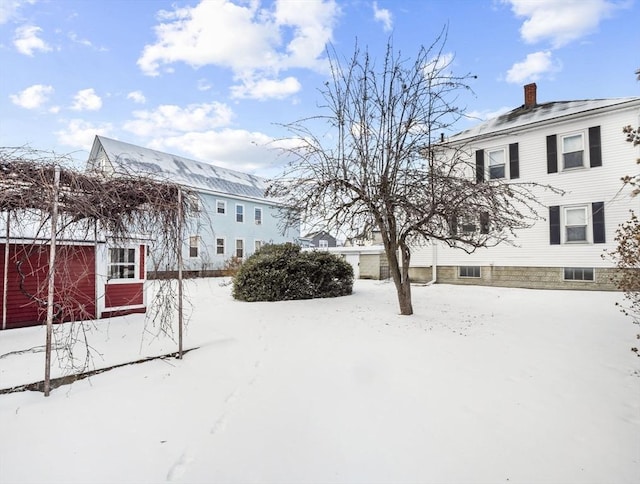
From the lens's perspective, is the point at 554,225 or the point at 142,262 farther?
the point at 554,225

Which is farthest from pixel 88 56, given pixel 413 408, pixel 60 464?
pixel 413 408

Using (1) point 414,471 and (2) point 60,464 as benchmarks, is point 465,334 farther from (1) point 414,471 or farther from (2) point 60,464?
(2) point 60,464

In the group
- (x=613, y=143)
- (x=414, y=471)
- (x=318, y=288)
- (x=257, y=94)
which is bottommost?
(x=414, y=471)

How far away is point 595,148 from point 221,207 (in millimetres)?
18121

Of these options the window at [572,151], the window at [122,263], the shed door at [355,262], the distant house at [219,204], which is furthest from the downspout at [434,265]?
the window at [122,263]

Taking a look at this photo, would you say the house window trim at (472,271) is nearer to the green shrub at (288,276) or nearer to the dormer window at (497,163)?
the dormer window at (497,163)

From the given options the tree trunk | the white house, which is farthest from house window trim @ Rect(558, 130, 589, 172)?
the tree trunk

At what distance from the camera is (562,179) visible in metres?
11.2

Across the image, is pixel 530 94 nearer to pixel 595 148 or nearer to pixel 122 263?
pixel 595 148

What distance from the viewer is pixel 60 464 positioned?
254 centimetres

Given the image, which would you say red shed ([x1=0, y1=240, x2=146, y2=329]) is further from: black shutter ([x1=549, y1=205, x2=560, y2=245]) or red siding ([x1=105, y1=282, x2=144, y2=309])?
black shutter ([x1=549, y1=205, x2=560, y2=245])

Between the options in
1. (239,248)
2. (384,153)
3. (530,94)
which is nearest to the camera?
(384,153)

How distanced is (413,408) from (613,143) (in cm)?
1152

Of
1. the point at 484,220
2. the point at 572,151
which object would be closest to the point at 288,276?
the point at 484,220
